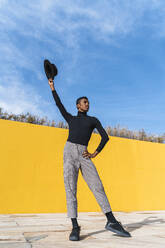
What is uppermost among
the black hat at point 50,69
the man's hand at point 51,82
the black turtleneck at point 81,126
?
the black hat at point 50,69

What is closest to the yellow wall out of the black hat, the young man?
the black hat

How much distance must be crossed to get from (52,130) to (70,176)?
314 cm

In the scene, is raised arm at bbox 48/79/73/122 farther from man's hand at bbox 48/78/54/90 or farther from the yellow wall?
the yellow wall

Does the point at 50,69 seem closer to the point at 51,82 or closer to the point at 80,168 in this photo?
the point at 51,82

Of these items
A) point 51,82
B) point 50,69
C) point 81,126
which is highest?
point 50,69

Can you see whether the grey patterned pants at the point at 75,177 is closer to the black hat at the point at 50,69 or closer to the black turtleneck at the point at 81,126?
the black turtleneck at the point at 81,126

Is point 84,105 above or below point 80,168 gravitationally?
above

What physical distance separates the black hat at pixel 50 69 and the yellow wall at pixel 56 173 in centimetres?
255

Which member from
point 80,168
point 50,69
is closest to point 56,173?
point 80,168

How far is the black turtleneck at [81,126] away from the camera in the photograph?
2.41 metres

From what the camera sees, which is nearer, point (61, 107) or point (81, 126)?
point (81, 126)

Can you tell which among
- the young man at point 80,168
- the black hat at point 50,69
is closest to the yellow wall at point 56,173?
the black hat at point 50,69

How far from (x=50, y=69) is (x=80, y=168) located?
1090 mm

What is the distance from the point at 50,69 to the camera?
2646mm
